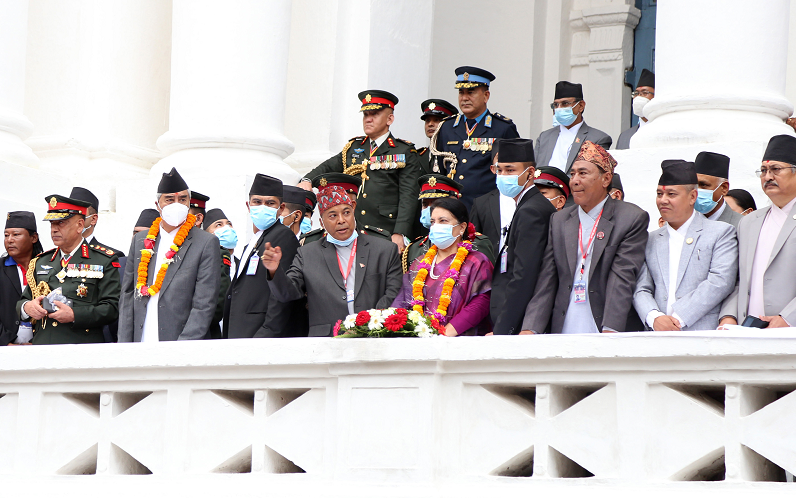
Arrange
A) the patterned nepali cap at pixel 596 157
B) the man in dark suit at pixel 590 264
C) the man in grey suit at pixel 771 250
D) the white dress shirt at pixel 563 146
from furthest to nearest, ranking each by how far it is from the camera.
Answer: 1. the white dress shirt at pixel 563 146
2. the patterned nepali cap at pixel 596 157
3. the man in dark suit at pixel 590 264
4. the man in grey suit at pixel 771 250

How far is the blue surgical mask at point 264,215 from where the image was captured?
748cm

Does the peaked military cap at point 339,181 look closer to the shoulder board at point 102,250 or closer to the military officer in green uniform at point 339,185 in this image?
the military officer in green uniform at point 339,185

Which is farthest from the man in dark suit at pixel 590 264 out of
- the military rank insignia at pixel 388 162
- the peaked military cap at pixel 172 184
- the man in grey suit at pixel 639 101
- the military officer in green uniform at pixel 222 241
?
the man in grey suit at pixel 639 101

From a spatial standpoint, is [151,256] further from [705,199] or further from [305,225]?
[705,199]

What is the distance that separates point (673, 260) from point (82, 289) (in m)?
3.47

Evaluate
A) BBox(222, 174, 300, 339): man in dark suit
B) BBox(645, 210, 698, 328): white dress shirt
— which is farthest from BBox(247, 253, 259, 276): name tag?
BBox(645, 210, 698, 328): white dress shirt

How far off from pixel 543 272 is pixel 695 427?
1653mm

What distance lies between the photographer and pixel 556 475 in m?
5.10

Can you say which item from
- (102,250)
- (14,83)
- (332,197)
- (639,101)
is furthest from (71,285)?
(639,101)

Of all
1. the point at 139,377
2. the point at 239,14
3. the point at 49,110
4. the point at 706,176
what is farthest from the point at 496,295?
the point at 49,110

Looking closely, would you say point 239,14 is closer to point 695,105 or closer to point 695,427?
point 695,105

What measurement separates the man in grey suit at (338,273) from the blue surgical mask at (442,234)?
0.30 meters

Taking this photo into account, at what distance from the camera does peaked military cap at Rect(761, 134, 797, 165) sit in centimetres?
599

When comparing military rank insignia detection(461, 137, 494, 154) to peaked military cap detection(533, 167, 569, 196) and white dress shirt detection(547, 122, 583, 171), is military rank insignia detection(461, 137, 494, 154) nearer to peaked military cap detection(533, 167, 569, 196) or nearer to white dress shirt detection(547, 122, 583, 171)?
white dress shirt detection(547, 122, 583, 171)
